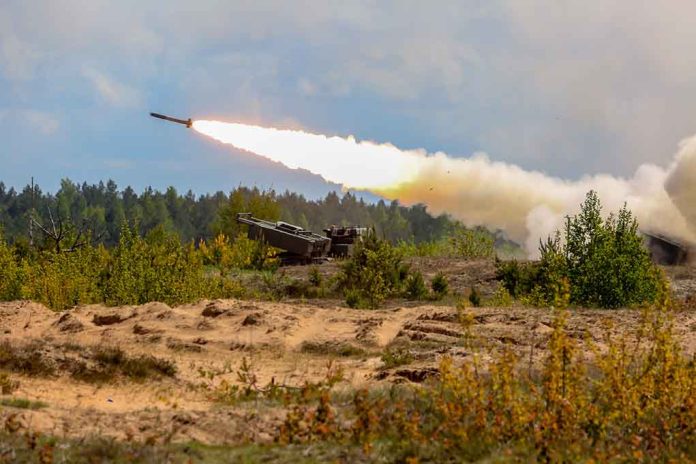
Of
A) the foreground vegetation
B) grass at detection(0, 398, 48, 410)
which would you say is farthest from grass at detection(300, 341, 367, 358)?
grass at detection(0, 398, 48, 410)

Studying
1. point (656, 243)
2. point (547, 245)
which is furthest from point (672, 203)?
point (547, 245)

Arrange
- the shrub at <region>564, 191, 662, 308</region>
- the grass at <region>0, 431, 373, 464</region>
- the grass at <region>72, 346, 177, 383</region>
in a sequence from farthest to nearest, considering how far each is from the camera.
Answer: the shrub at <region>564, 191, 662, 308</region>
the grass at <region>72, 346, 177, 383</region>
the grass at <region>0, 431, 373, 464</region>

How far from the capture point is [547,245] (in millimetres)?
23250

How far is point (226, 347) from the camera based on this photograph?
1496 centimetres

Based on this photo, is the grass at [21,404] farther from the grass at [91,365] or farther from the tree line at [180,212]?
the tree line at [180,212]

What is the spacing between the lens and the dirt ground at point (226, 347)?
8977 mm

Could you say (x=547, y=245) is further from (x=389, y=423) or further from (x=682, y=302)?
(x=389, y=423)

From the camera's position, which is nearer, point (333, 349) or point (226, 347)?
point (333, 349)

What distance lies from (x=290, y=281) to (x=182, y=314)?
945 centimetres

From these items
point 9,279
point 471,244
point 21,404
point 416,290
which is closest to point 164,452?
point 21,404

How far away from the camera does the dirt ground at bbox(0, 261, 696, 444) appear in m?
8.98

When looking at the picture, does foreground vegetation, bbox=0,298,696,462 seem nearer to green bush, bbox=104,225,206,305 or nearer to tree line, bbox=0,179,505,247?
green bush, bbox=104,225,206,305

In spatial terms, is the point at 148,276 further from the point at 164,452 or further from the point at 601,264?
the point at 164,452

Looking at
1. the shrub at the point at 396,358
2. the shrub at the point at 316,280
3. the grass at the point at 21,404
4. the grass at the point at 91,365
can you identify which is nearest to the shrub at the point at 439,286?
the shrub at the point at 316,280
